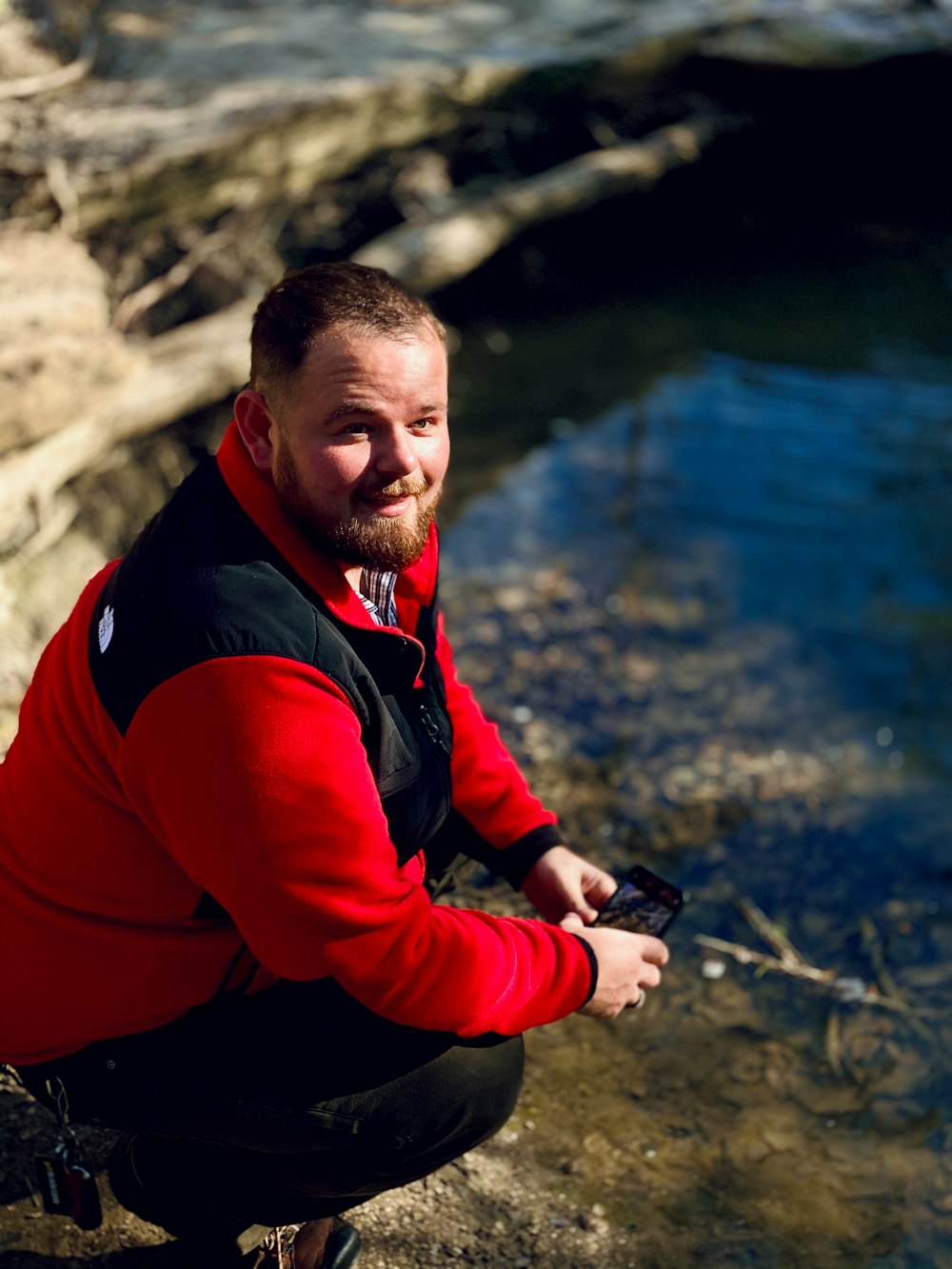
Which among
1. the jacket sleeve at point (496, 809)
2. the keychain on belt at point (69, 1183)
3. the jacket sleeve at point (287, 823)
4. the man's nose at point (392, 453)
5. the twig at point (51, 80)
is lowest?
the keychain on belt at point (69, 1183)

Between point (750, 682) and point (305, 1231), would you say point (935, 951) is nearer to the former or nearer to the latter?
point (750, 682)

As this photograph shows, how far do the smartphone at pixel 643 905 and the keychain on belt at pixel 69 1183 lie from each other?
108 cm

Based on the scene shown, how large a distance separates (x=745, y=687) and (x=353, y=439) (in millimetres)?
3134

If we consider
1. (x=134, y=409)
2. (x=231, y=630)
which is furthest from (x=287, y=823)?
(x=134, y=409)

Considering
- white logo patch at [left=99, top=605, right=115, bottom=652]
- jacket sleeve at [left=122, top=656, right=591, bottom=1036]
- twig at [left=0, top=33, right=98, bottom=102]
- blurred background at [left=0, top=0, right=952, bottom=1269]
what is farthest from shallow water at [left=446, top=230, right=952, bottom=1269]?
twig at [left=0, top=33, right=98, bottom=102]

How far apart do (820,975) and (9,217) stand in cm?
406

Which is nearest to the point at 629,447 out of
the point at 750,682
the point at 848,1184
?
the point at 750,682

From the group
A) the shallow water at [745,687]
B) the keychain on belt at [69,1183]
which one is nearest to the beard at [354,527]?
the keychain on belt at [69,1183]

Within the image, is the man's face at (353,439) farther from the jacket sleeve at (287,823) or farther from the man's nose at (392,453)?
the jacket sleeve at (287,823)

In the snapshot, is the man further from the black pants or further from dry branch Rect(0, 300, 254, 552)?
dry branch Rect(0, 300, 254, 552)

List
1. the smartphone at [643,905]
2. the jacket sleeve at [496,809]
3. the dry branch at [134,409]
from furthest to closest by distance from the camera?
the dry branch at [134,409]
the jacket sleeve at [496,809]
the smartphone at [643,905]

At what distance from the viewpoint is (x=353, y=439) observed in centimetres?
214

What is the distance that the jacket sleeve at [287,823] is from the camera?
1.86 m

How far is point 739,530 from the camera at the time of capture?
20.0 feet
